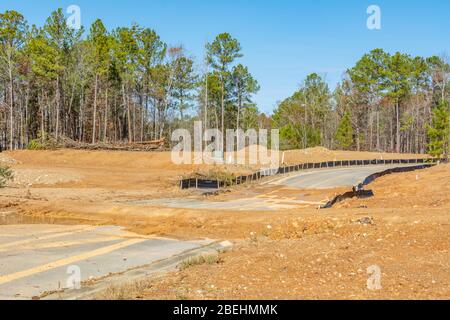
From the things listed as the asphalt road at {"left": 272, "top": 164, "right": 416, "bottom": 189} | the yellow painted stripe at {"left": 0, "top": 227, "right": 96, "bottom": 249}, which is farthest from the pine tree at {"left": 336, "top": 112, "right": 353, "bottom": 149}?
the yellow painted stripe at {"left": 0, "top": 227, "right": 96, "bottom": 249}

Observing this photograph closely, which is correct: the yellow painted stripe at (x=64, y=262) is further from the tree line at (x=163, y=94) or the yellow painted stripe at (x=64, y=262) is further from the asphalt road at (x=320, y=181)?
the tree line at (x=163, y=94)

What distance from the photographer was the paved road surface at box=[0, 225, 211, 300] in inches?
394

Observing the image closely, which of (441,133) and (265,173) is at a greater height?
(441,133)

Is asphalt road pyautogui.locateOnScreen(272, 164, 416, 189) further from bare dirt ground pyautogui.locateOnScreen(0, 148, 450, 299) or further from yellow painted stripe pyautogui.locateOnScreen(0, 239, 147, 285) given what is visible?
yellow painted stripe pyautogui.locateOnScreen(0, 239, 147, 285)

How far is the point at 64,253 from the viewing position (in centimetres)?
1320

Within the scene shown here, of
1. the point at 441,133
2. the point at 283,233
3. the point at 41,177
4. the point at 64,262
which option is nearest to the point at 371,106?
the point at 441,133

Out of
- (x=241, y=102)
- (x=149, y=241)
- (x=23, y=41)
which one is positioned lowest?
(x=149, y=241)

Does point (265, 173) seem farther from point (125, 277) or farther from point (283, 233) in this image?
point (125, 277)

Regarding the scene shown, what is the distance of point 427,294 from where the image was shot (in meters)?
7.46

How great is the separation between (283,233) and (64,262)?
7720mm

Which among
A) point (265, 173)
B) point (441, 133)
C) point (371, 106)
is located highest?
point (371, 106)

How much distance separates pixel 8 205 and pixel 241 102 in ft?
178
